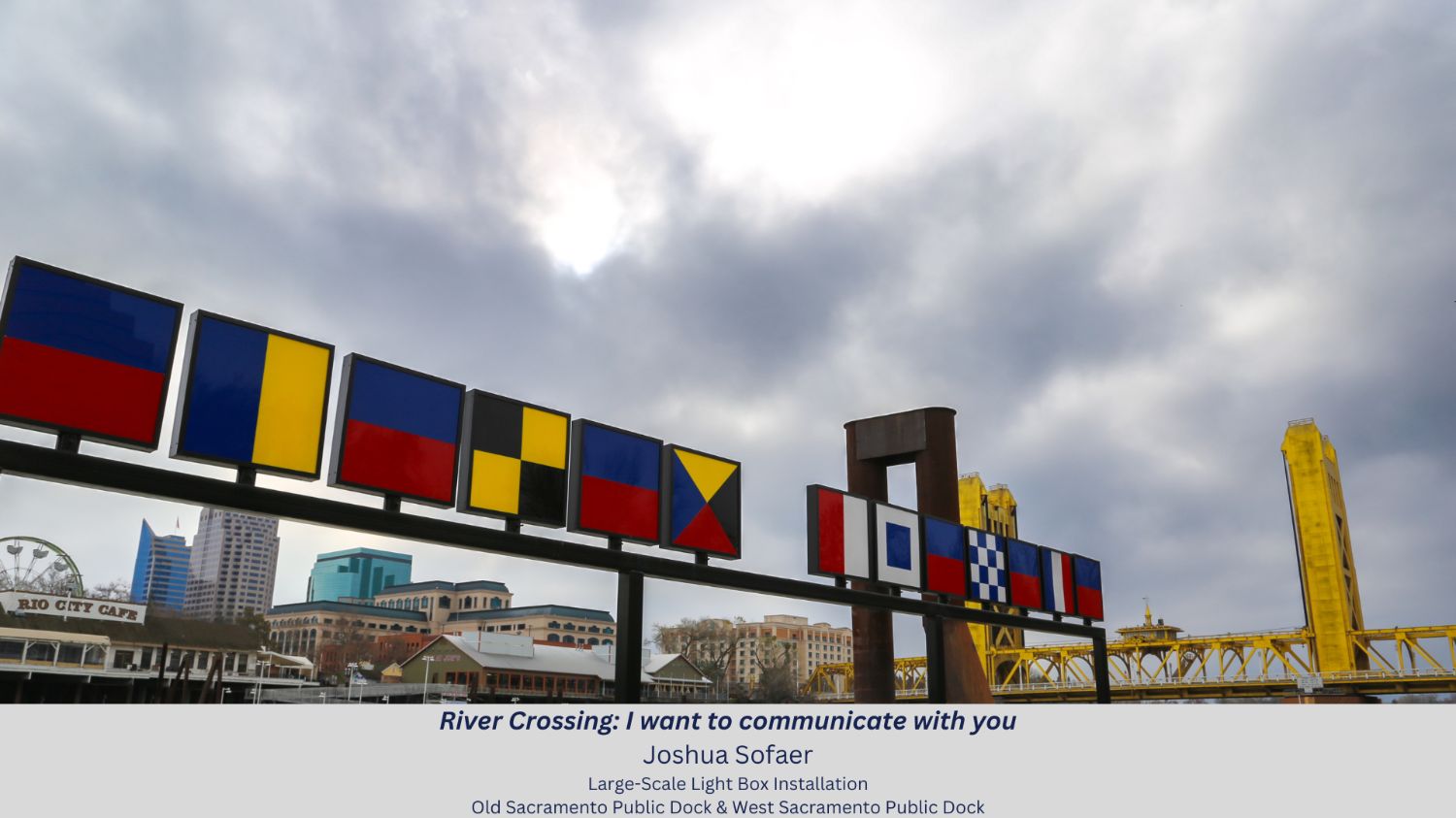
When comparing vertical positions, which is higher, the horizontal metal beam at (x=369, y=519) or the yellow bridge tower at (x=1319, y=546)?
the yellow bridge tower at (x=1319, y=546)

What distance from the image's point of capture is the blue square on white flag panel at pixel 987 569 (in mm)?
18281

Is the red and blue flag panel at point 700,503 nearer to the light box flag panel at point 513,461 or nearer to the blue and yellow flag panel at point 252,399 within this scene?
the light box flag panel at point 513,461

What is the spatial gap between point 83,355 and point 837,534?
34.3 feet

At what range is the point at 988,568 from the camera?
61.2ft

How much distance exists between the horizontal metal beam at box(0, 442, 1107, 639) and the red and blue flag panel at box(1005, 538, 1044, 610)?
4.65 metres

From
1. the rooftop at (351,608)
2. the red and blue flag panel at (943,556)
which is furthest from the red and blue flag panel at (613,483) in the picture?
the rooftop at (351,608)

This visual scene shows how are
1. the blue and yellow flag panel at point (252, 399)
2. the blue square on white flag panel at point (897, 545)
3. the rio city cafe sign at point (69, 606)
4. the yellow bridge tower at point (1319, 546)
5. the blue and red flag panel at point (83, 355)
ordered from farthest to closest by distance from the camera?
the yellow bridge tower at point (1319, 546), the rio city cafe sign at point (69, 606), the blue square on white flag panel at point (897, 545), the blue and yellow flag panel at point (252, 399), the blue and red flag panel at point (83, 355)

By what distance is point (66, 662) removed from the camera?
48562mm

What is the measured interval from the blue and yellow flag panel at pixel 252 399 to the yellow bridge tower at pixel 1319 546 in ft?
209

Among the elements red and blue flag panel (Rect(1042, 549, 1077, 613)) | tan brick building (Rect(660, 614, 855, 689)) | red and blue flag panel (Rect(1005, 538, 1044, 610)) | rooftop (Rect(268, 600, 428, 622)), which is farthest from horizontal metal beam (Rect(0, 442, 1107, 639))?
rooftop (Rect(268, 600, 428, 622))
